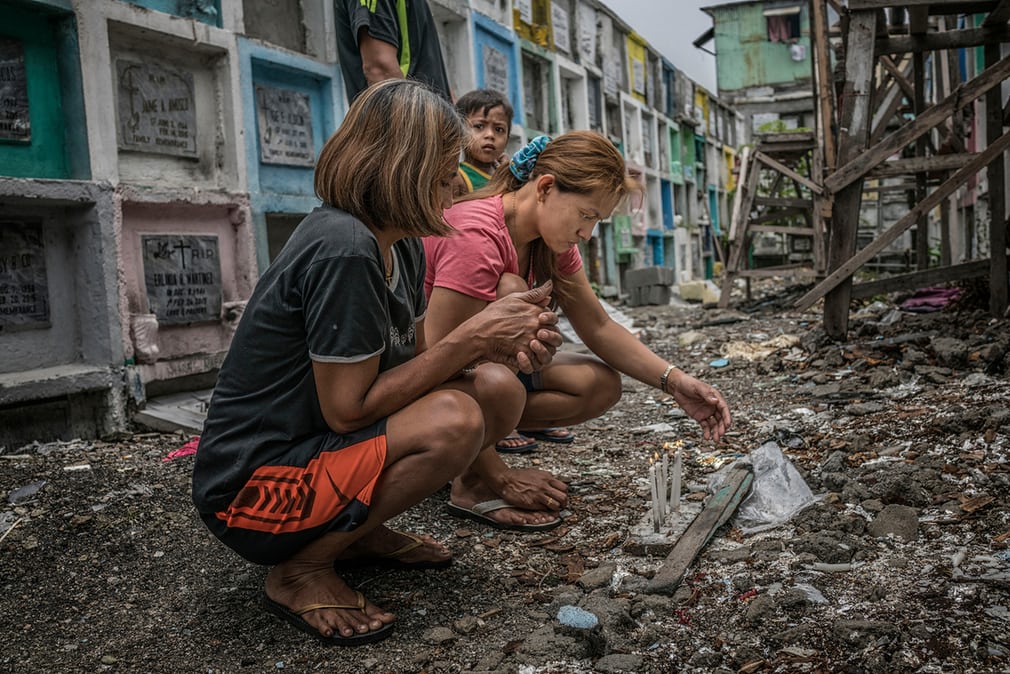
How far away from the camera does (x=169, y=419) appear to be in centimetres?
413

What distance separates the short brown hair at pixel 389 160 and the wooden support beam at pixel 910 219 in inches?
140

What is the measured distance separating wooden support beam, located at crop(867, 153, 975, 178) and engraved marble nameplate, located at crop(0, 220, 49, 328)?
469 centimetres

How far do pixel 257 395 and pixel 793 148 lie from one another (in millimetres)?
10221

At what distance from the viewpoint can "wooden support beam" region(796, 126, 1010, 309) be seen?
14.9ft

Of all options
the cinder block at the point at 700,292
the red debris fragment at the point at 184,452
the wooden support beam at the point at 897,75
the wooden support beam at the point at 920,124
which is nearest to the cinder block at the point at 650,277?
the cinder block at the point at 700,292

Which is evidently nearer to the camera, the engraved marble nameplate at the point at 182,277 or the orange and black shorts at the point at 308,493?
the orange and black shorts at the point at 308,493

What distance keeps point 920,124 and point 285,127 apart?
13.8ft

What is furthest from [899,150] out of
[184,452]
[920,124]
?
[184,452]

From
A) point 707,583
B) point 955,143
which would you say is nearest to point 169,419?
point 707,583

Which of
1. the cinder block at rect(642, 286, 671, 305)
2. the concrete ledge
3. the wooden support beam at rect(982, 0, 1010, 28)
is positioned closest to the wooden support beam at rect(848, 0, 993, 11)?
the wooden support beam at rect(982, 0, 1010, 28)

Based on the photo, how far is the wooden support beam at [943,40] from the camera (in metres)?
5.21

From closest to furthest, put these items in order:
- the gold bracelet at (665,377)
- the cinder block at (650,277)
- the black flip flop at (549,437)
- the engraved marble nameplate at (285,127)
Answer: the gold bracelet at (665,377), the black flip flop at (549,437), the engraved marble nameplate at (285,127), the cinder block at (650,277)

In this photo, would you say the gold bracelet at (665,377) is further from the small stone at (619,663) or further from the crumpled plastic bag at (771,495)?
the small stone at (619,663)

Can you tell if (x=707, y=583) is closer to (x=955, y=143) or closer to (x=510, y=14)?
(x=955, y=143)
